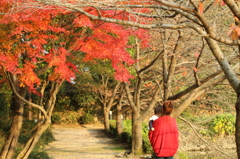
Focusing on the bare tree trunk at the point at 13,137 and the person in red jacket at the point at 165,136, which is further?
the bare tree trunk at the point at 13,137

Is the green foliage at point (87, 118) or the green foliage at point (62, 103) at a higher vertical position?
the green foliage at point (62, 103)

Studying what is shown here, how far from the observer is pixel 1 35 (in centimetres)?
830

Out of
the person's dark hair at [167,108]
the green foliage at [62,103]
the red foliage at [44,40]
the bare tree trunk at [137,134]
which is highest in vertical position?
the red foliage at [44,40]

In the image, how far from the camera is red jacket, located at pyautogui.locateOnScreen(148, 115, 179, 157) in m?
4.49

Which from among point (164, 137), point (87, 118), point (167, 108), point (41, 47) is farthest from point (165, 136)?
point (87, 118)

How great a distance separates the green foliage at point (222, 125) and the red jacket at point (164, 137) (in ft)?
49.6

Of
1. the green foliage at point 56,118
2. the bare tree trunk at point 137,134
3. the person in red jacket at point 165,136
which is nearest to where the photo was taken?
the person in red jacket at point 165,136

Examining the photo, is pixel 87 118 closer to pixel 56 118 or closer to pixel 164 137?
pixel 56 118

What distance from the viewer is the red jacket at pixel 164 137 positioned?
14.7ft

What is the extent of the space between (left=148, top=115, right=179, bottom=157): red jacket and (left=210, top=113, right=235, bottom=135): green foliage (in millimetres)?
15116

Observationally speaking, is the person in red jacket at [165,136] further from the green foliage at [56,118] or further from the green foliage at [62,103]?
the green foliage at [62,103]

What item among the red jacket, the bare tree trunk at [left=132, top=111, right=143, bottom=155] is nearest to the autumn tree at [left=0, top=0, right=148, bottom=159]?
the bare tree trunk at [left=132, top=111, right=143, bottom=155]

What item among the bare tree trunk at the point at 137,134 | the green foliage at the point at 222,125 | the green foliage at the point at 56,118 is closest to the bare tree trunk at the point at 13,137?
the bare tree trunk at the point at 137,134

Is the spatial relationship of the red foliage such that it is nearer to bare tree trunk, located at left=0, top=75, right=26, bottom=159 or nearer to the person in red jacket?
bare tree trunk, located at left=0, top=75, right=26, bottom=159
